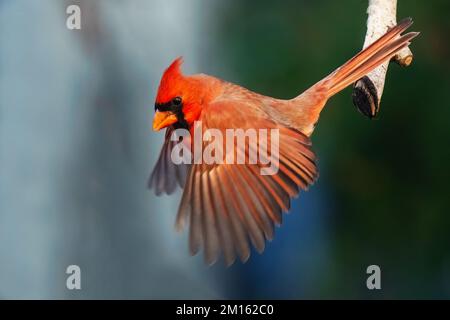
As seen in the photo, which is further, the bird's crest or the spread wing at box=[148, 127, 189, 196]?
the spread wing at box=[148, 127, 189, 196]

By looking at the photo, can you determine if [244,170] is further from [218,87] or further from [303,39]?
[303,39]

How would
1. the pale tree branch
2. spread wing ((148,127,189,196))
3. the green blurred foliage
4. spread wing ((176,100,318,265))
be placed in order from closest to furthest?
1. spread wing ((176,100,318,265))
2. the pale tree branch
3. spread wing ((148,127,189,196))
4. the green blurred foliage

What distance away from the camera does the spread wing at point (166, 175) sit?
100 inches

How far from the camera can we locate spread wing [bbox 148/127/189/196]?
2549 millimetres

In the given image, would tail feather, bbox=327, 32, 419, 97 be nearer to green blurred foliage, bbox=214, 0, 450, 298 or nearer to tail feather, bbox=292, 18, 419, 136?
tail feather, bbox=292, 18, 419, 136

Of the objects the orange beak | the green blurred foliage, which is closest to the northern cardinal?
the orange beak

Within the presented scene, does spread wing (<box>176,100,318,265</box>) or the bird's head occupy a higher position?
the bird's head

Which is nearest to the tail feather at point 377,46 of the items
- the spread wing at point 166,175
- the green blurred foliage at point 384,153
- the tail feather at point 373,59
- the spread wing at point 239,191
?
the tail feather at point 373,59

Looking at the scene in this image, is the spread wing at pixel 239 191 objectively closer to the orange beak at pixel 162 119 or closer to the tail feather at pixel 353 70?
the orange beak at pixel 162 119

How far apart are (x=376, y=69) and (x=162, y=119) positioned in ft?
1.99

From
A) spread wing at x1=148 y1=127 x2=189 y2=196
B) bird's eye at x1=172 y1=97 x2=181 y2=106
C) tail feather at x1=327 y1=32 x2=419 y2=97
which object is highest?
tail feather at x1=327 y1=32 x2=419 y2=97

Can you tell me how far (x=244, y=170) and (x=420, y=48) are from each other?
4.30ft

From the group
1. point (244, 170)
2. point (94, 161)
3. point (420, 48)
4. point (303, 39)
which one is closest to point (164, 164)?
point (94, 161)

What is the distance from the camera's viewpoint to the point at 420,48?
3.16 meters
